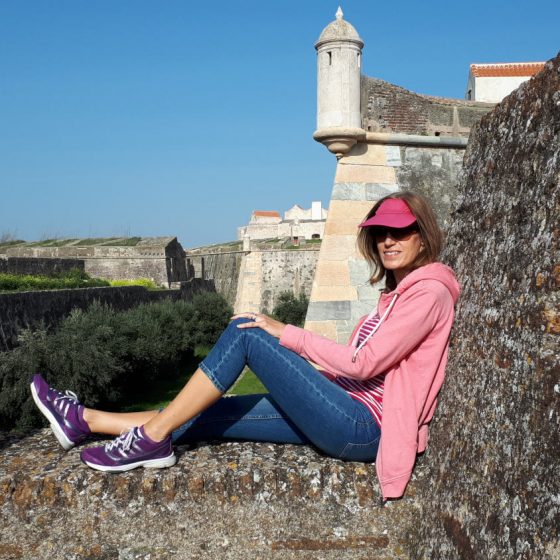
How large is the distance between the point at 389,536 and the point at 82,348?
431 inches

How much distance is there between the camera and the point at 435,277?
2518 mm

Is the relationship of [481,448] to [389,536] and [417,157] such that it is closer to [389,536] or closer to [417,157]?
[389,536]

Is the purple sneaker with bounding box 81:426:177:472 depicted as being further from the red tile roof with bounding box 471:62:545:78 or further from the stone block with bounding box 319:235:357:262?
the red tile roof with bounding box 471:62:545:78

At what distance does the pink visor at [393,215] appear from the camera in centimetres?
269

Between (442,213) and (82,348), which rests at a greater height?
(442,213)

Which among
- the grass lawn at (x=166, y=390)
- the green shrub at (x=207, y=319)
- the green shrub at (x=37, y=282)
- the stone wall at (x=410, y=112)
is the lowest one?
the grass lawn at (x=166, y=390)

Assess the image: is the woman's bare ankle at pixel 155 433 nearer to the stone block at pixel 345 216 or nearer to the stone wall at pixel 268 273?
the stone block at pixel 345 216

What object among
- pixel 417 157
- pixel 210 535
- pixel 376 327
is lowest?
pixel 210 535

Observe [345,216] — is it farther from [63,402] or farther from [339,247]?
[63,402]

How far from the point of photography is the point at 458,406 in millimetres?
2387

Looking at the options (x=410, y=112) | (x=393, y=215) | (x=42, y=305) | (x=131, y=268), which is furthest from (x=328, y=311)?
(x=131, y=268)

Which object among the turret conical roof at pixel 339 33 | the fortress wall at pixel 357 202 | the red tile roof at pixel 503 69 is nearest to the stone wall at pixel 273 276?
the red tile roof at pixel 503 69


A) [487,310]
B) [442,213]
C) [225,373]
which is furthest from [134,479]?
[442,213]

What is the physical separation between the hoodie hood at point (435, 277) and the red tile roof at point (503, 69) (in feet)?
41.3
